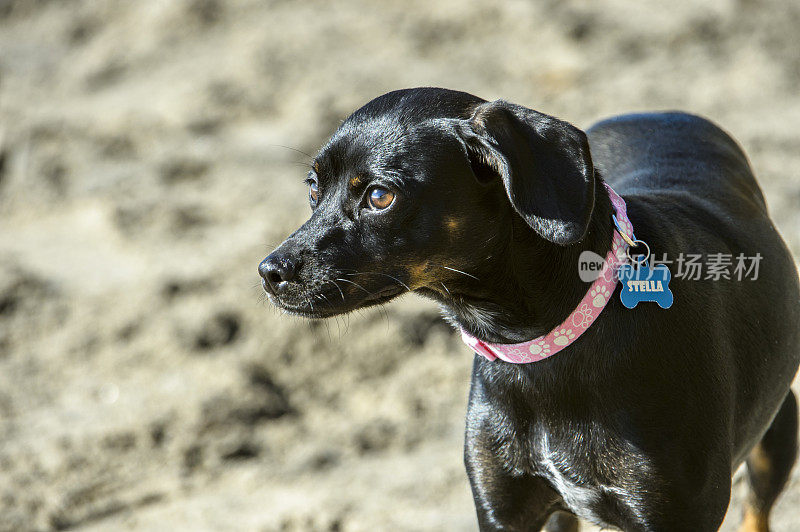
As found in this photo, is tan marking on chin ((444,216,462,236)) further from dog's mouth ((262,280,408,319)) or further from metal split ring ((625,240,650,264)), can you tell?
metal split ring ((625,240,650,264))

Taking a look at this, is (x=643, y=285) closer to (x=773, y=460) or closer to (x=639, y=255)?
(x=639, y=255)

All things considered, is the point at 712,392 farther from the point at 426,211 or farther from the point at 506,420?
the point at 426,211

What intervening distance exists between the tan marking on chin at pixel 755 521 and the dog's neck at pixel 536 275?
4.66 ft

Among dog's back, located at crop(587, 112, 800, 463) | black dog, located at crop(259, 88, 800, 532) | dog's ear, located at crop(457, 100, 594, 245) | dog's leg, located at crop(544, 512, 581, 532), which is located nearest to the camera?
dog's ear, located at crop(457, 100, 594, 245)

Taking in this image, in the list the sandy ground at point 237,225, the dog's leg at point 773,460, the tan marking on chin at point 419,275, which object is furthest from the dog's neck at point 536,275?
the sandy ground at point 237,225

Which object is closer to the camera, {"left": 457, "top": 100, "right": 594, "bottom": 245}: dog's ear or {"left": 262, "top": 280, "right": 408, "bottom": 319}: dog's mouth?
{"left": 457, "top": 100, "right": 594, "bottom": 245}: dog's ear

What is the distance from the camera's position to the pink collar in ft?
8.38

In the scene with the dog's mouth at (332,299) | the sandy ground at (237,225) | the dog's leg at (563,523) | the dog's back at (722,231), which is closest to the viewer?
the dog's mouth at (332,299)

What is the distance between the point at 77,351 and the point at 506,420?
328cm

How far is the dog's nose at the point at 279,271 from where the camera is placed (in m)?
2.62

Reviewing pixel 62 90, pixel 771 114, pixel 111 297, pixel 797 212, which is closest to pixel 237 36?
pixel 62 90

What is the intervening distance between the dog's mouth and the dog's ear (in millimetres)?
441

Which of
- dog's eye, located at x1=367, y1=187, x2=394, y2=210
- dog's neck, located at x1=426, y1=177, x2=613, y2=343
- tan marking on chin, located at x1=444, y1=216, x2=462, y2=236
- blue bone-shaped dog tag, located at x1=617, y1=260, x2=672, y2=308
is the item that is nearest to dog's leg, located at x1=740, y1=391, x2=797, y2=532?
blue bone-shaped dog tag, located at x1=617, y1=260, x2=672, y2=308

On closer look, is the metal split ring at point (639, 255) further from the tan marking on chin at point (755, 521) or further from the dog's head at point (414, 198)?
the tan marking on chin at point (755, 521)
